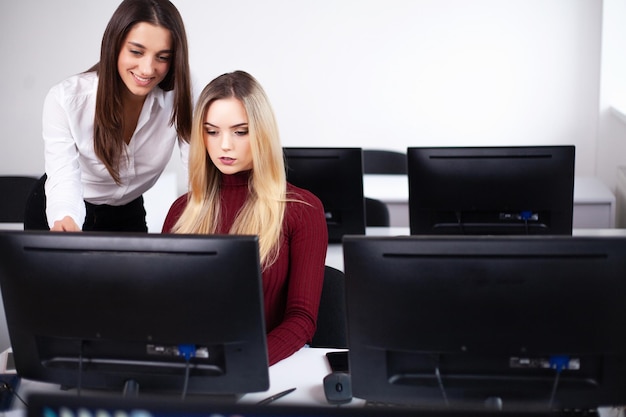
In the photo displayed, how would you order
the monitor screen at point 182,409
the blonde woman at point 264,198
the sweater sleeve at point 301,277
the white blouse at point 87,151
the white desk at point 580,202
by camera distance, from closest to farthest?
1. the monitor screen at point 182,409
2. the sweater sleeve at point 301,277
3. the blonde woman at point 264,198
4. the white blouse at point 87,151
5. the white desk at point 580,202

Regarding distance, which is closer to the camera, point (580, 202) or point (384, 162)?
point (580, 202)

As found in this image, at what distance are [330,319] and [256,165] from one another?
448mm

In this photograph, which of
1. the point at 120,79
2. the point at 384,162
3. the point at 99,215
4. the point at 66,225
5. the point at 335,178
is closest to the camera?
the point at 66,225

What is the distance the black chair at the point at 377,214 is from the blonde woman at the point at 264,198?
133 centimetres

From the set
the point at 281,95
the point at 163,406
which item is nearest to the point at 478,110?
the point at 281,95

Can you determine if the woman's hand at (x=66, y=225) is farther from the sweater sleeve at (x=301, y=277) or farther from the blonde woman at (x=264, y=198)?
the sweater sleeve at (x=301, y=277)

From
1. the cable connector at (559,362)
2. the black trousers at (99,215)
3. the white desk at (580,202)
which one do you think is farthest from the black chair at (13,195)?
the cable connector at (559,362)

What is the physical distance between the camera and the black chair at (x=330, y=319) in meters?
2.03

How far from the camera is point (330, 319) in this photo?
204cm

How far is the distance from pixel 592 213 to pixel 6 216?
8.16 feet

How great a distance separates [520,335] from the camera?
1212mm

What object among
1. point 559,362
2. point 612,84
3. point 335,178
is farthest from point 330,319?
point 612,84

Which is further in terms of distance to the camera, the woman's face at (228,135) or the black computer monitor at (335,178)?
the black computer monitor at (335,178)

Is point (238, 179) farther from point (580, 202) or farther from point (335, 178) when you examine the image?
point (580, 202)
